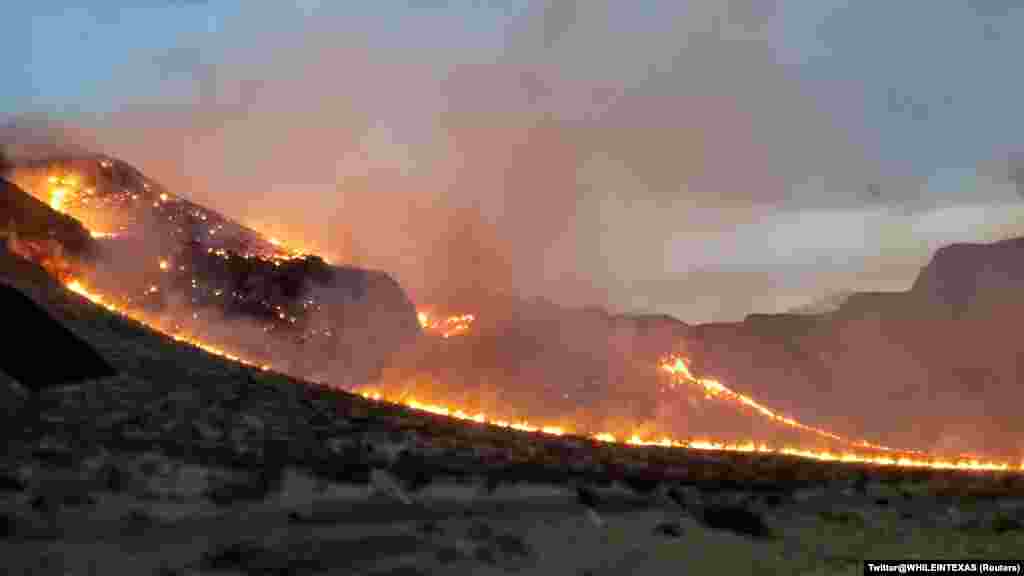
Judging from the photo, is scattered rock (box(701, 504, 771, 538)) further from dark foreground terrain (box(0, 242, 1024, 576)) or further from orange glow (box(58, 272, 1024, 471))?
orange glow (box(58, 272, 1024, 471))

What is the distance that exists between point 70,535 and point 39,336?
60.7 ft

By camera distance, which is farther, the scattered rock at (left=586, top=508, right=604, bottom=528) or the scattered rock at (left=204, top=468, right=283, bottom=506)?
the scattered rock at (left=586, top=508, right=604, bottom=528)

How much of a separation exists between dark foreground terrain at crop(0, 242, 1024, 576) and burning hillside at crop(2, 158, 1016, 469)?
73.9ft

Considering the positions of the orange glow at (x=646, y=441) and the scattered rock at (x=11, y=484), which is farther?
the orange glow at (x=646, y=441)

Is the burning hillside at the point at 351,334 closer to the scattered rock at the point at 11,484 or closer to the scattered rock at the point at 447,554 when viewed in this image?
the scattered rock at the point at 11,484

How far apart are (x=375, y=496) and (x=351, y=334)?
2971 inches

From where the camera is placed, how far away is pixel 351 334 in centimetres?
10375

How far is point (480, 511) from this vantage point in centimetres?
2930

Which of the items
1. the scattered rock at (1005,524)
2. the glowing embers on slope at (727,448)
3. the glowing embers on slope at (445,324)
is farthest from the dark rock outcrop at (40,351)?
the glowing embers on slope at (445,324)

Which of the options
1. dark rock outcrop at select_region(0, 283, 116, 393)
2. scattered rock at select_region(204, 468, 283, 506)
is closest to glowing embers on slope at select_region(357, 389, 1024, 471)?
dark rock outcrop at select_region(0, 283, 116, 393)

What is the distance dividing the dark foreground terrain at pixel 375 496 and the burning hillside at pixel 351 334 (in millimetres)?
22516

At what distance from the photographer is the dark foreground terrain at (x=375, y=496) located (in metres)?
23.4

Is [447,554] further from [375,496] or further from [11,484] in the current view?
[11,484]

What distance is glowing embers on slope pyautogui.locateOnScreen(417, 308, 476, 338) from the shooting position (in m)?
127
